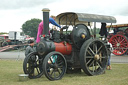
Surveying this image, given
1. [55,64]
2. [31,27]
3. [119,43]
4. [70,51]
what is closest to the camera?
[55,64]

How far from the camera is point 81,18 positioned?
24.8ft

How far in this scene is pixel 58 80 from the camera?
22.6 feet

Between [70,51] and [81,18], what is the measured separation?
1.16 m

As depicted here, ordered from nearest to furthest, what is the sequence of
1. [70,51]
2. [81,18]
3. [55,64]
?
[55,64] → [81,18] → [70,51]

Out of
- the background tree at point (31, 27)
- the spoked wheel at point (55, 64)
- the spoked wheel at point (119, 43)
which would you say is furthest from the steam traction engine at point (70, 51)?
the background tree at point (31, 27)

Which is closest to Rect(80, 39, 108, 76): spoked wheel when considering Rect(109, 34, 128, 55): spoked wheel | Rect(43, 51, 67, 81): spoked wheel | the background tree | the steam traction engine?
the steam traction engine

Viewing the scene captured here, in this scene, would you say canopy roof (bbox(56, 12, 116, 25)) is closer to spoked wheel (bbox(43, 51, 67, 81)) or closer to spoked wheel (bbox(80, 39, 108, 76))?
spoked wheel (bbox(80, 39, 108, 76))

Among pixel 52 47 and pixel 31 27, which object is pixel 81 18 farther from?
pixel 31 27

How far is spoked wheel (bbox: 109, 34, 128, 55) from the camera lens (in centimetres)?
1767

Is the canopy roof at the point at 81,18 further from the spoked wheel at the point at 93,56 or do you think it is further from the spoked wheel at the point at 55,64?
the spoked wheel at the point at 55,64

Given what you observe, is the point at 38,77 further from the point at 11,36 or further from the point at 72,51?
Answer: the point at 11,36

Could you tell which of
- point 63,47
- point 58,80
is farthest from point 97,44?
point 58,80

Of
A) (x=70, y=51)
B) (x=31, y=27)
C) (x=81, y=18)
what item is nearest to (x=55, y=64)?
(x=70, y=51)

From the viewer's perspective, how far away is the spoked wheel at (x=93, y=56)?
7519 millimetres
